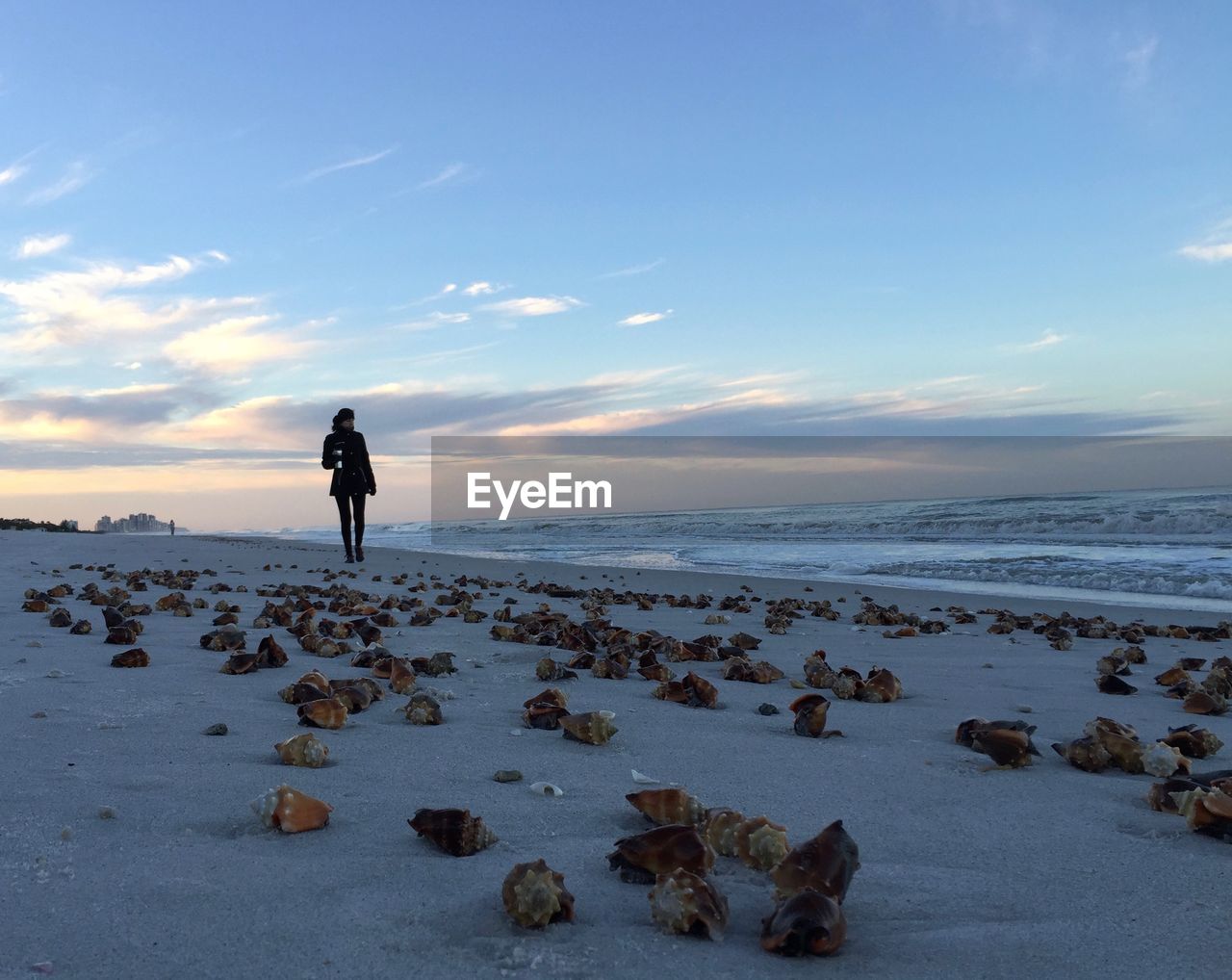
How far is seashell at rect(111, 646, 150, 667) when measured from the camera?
3.76m

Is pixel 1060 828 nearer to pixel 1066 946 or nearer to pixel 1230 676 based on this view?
pixel 1066 946

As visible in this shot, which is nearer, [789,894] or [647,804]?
[789,894]

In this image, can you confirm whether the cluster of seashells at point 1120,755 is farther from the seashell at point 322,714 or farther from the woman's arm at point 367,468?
the woman's arm at point 367,468

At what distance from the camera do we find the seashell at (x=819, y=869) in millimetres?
1534

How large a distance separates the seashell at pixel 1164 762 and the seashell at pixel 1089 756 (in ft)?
0.31

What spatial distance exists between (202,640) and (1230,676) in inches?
190

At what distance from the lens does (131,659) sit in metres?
3.77

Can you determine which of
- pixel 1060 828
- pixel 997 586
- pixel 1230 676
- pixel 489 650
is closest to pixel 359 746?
pixel 1060 828

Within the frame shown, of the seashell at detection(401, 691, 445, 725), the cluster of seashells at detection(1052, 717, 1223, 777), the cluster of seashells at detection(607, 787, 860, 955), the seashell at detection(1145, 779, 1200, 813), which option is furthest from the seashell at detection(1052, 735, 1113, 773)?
the seashell at detection(401, 691, 445, 725)

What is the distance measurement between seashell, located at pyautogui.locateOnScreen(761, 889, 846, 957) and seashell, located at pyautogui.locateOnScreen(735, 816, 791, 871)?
243 mm

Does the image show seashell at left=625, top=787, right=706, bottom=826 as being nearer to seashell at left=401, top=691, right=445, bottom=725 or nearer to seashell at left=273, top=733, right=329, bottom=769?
seashell at left=273, top=733, right=329, bottom=769

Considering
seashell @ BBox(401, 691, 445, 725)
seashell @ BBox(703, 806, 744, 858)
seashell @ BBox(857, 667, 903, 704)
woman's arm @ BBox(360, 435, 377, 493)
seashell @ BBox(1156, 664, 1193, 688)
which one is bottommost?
seashell @ BBox(1156, 664, 1193, 688)

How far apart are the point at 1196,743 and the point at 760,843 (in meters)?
1.90

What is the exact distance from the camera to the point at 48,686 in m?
3.27
